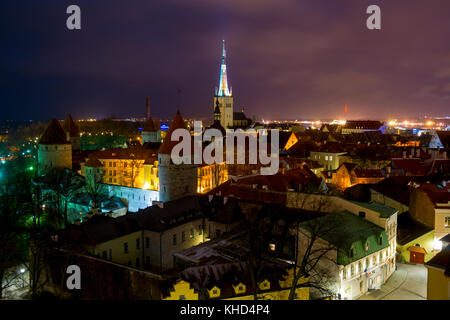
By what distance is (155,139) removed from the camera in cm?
6206

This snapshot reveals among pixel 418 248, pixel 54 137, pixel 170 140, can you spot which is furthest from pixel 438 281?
pixel 54 137

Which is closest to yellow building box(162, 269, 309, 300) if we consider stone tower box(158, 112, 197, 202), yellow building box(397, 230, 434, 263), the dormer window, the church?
the dormer window

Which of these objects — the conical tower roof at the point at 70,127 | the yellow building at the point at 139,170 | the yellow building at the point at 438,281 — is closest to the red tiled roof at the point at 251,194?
the yellow building at the point at 139,170

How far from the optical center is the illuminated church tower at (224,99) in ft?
346

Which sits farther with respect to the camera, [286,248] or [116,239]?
[116,239]

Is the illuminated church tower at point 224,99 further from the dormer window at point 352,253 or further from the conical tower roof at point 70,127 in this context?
the dormer window at point 352,253

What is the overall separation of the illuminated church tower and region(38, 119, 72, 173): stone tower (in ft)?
207

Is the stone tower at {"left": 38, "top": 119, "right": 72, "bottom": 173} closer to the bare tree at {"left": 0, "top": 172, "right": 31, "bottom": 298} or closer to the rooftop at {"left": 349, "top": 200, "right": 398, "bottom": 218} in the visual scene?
the bare tree at {"left": 0, "top": 172, "right": 31, "bottom": 298}

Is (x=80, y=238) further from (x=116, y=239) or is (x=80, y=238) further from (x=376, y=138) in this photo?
(x=376, y=138)

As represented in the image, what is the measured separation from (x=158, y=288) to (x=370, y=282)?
1099 cm

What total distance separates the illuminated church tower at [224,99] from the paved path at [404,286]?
8525 cm

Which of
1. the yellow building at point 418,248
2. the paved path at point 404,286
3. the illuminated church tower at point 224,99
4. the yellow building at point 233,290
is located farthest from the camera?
the illuminated church tower at point 224,99
